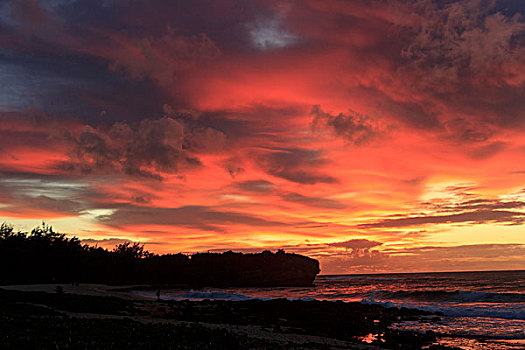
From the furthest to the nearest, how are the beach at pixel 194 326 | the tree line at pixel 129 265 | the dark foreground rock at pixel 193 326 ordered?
the tree line at pixel 129 265, the beach at pixel 194 326, the dark foreground rock at pixel 193 326

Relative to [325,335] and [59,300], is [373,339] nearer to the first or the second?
[325,335]

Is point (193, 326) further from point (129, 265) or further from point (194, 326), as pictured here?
point (129, 265)

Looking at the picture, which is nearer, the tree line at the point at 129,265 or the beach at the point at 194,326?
the beach at the point at 194,326

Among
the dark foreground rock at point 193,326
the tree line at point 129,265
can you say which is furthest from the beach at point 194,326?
the tree line at point 129,265

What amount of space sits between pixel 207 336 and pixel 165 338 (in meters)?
2.60

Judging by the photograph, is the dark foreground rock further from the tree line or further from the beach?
the tree line

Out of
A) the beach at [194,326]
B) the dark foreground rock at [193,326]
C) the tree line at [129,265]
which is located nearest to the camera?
the dark foreground rock at [193,326]

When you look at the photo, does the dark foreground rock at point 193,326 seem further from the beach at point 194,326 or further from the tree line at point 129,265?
the tree line at point 129,265

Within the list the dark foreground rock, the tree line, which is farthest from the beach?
the tree line

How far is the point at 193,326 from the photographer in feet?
85.1

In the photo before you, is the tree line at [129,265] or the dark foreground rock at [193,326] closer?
the dark foreground rock at [193,326]

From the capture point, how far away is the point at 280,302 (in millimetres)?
58969

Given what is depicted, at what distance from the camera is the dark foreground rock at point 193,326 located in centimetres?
1855

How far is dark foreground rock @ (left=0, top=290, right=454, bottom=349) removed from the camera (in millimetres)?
18547
